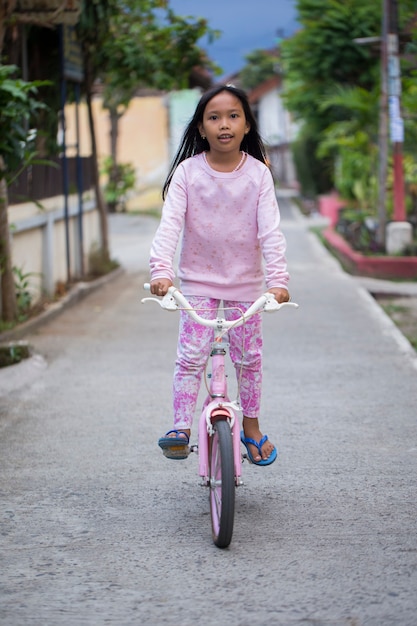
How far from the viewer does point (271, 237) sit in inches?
189

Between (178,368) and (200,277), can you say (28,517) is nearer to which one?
(178,368)

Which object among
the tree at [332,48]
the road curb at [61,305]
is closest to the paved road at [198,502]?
the road curb at [61,305]

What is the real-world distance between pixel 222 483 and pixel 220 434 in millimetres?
213

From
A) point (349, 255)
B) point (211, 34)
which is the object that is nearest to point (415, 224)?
point (349, 255)

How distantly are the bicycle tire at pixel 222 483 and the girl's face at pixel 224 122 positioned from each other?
1214mm

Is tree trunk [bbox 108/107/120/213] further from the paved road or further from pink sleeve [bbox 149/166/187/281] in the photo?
pink sleeve [bbox 149/166/187/281]

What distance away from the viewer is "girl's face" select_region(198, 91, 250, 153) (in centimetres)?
482

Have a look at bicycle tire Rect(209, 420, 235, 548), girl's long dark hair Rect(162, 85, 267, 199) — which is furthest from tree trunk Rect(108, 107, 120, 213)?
bicycle tire Rect(209, 420, 235, 548)

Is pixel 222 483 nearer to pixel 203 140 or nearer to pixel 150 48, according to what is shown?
pixel 203 140

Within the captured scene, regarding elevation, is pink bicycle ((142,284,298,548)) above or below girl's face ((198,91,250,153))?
below

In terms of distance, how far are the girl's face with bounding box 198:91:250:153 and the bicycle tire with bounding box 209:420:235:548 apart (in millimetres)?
1214

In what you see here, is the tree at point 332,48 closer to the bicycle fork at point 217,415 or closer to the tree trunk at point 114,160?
the tree trunk at point 114,160

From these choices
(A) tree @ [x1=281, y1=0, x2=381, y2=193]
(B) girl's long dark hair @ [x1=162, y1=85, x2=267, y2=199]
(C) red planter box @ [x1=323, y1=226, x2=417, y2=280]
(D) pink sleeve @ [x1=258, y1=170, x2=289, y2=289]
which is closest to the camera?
(D) pink sleeve @ [x1=258, y1=170, x2=289, y2=289]

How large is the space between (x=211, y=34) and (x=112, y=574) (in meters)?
12.9
